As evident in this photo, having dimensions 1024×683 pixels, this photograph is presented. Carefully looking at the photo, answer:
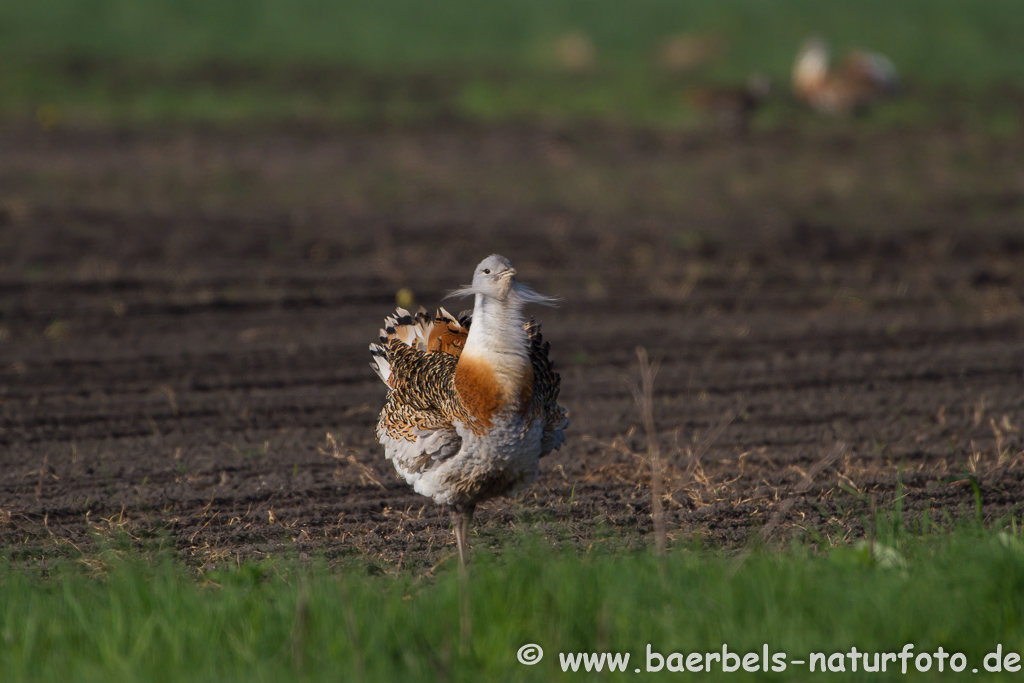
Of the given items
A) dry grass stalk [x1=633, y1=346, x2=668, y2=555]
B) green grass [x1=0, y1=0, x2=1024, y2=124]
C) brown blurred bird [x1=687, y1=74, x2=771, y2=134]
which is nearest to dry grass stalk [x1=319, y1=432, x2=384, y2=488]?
dry grass stalk [x1=633, y1=346, x2=668, y2=555]

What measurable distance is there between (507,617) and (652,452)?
0.92 m

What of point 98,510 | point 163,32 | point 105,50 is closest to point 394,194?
point 98,510

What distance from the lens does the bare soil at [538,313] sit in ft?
17.6

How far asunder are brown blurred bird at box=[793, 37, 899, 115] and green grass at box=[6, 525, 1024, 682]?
13.5 meters

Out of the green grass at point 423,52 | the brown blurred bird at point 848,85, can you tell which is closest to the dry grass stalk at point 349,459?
the green grass at point 423,52

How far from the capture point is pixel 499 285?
14.3 ft

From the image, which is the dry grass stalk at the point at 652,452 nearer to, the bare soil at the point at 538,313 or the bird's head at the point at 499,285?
the bare soil at the point at 538,313

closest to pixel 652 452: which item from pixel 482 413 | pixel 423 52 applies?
pixel 482 413

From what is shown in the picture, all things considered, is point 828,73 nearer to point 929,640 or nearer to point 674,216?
point 674,216

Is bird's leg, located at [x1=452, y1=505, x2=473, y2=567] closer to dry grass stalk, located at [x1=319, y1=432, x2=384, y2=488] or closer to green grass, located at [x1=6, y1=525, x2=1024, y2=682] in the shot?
green grass, located at [x1=6, y1=525, x2=1024, y2=682]

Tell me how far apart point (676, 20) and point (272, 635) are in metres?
24.3

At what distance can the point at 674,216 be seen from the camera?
11.8m

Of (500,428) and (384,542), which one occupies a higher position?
(500,428)

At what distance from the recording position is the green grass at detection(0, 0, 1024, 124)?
1755 cm
